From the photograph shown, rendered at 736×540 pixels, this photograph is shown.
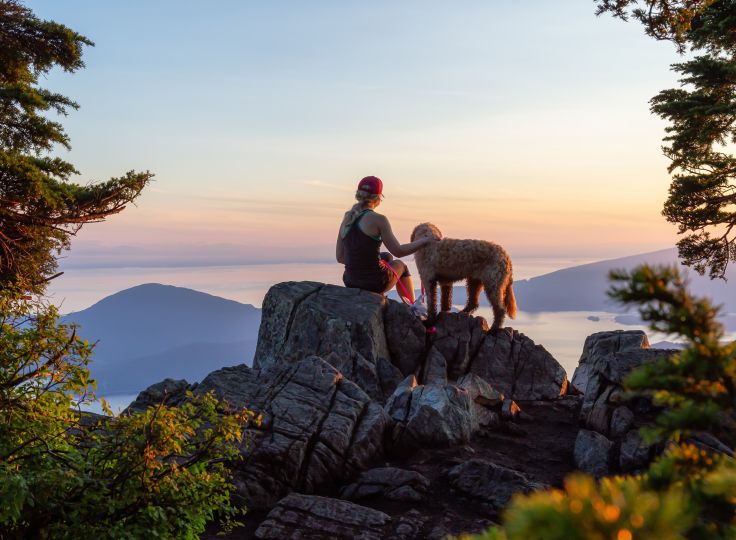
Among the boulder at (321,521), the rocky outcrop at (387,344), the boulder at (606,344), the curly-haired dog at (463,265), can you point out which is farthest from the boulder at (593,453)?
the curly-haired dog at (463,265)

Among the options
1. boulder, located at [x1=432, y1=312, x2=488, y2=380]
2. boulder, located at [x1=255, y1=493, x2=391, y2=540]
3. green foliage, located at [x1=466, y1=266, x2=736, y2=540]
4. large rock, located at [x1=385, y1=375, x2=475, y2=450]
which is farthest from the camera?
boulder, located at [x1=432, y1=312, x2=488, y2=380]

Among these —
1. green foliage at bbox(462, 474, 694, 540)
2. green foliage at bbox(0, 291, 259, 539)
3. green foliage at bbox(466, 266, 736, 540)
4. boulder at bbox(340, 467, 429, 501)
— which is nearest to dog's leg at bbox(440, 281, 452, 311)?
boulder at bbox(340, 467, 429, 501)

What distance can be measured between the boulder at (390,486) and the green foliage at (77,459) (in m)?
2.71

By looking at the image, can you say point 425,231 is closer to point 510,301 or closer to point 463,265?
point 463,265

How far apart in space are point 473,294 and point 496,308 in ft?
2.59

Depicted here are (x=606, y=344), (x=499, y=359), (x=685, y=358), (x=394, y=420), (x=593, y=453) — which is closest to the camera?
(x=685, y=358)

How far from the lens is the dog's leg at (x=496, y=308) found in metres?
14.4

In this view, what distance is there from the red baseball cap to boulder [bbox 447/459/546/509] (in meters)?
6.39

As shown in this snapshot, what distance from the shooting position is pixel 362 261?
47.4 feet

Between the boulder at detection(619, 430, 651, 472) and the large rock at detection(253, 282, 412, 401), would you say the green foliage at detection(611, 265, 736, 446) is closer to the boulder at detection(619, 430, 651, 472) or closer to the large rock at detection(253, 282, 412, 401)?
the boulder at detection(619, 430, 651, 472)

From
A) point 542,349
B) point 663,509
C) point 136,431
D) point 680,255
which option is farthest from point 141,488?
point 680,255

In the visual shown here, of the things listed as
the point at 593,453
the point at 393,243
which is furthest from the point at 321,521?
the point at 393,243

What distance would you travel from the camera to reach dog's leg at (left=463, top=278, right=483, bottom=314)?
596 inches

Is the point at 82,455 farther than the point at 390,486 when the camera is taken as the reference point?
No
